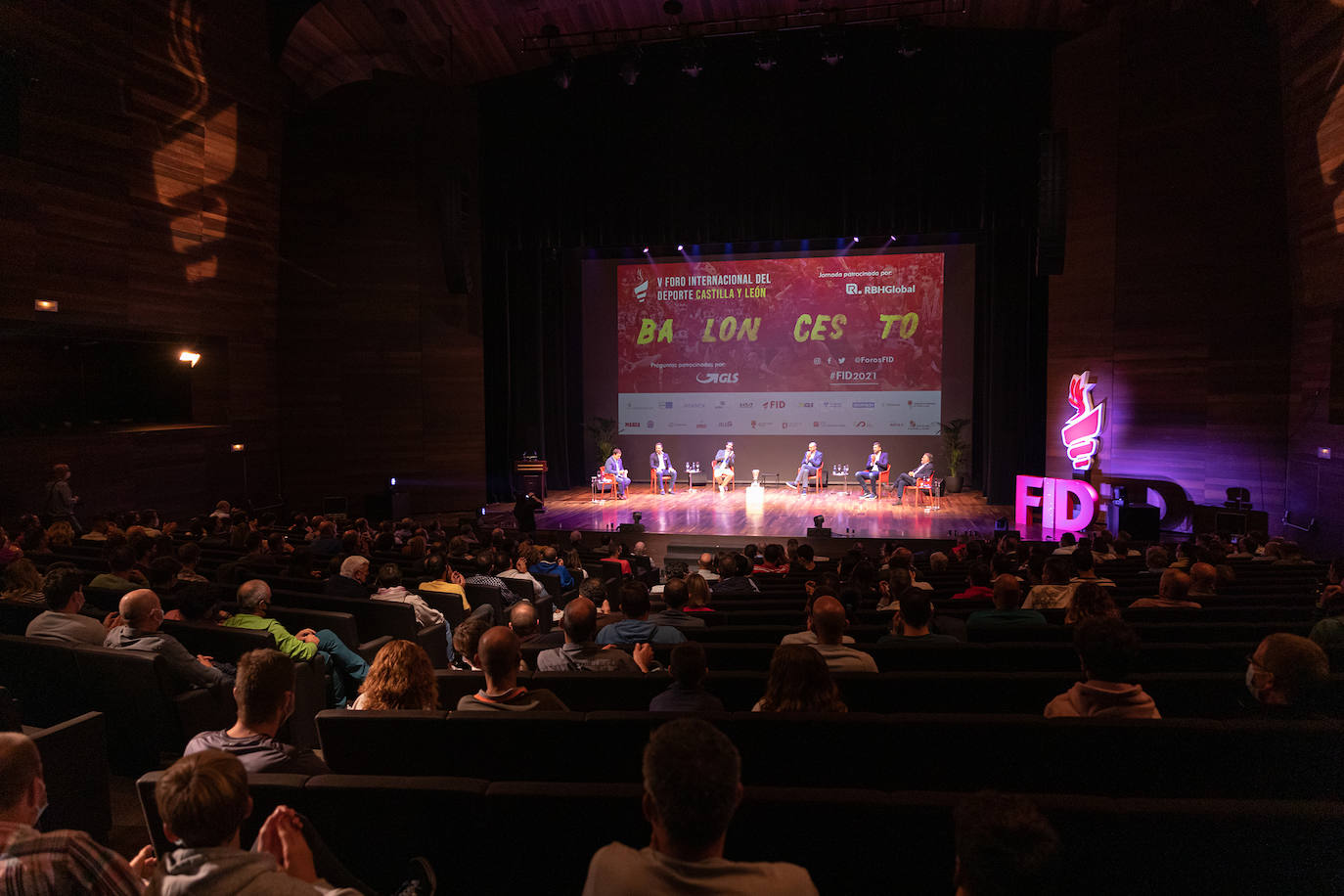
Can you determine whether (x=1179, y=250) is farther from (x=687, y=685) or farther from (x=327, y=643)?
(x=327, y=643)

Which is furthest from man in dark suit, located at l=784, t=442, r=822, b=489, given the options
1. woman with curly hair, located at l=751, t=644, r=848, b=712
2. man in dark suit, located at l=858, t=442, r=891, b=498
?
woman with curly hair, located at l=751, t=644, r=848, b=712

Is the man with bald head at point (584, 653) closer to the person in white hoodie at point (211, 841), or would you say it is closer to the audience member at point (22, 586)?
the person in white hoodie at point (211, 841)

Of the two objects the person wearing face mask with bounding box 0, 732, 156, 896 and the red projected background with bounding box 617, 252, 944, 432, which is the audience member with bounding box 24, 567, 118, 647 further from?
the red projected background with bounding box 617, 252, 944, 432

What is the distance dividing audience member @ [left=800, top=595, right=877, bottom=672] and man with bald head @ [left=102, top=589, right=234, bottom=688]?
263cm

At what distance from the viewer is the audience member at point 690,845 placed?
4.29 feet

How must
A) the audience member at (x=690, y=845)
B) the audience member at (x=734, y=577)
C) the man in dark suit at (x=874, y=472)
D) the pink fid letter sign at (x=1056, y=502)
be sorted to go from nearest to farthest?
the audience member at (x=690, y=845) → the audience member at (x=734, y=577) → the pink fid letter sign at (x=1056, y=502) → the man in dark suit at (x=874, y=472)

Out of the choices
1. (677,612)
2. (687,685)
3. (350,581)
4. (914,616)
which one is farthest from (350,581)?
(914,616)

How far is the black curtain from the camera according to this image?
12.9m

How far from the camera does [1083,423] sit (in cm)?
1200

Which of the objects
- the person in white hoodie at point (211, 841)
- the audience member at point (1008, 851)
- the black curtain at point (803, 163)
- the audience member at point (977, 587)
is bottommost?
the audience member at point (977, 587)

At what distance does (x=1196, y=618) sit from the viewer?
4.19 m

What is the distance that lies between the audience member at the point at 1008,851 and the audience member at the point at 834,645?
6.07 ft

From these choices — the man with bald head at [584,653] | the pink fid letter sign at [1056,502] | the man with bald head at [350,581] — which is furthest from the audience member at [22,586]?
the pink fid letter sign at [1056,502]

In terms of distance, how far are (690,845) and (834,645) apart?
206 cm
